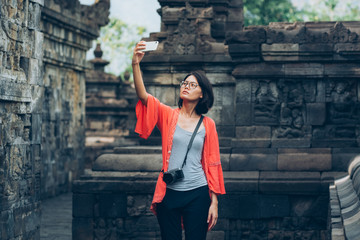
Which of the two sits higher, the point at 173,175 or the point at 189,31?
the point at 189,31

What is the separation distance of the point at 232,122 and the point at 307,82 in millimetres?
1519

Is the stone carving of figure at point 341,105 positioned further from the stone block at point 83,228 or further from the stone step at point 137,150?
the stone block at point 83,228

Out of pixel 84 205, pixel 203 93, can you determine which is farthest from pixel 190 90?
pixel 84 205

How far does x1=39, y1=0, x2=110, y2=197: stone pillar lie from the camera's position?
1512cm

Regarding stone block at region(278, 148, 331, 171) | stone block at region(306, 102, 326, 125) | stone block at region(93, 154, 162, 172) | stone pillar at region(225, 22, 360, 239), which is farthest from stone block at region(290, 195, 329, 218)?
stone block at region(93, 154, 162, 172)

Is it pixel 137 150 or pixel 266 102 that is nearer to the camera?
pixel 266 102

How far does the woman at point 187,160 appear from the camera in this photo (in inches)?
213

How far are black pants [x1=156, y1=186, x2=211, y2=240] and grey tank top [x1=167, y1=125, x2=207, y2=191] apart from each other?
1.9 inches

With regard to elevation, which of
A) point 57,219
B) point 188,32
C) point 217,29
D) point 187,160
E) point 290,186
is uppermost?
point 217,29

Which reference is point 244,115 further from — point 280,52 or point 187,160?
point 187,160

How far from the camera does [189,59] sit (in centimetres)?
1102

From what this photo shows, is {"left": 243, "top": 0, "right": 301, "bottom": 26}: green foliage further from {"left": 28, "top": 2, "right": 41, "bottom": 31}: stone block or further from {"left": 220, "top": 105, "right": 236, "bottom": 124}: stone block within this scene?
{"left": 28, "top": 2, "right": 41, "bottom": 31}: stone block

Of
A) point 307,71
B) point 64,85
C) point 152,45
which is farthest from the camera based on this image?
point 64,85

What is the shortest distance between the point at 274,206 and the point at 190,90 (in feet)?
11.6
